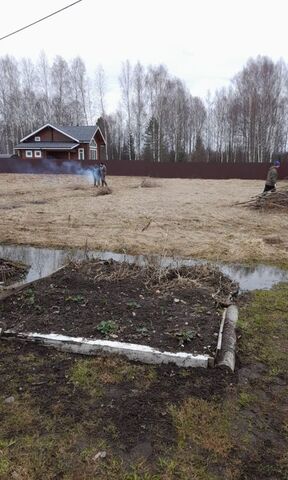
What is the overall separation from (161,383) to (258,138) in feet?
146

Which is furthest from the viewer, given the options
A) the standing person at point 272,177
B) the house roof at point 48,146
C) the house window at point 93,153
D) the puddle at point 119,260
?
the house window at point 93,153

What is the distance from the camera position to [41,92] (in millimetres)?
53000

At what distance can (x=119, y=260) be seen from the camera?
23.9ft

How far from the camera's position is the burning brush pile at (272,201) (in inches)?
509

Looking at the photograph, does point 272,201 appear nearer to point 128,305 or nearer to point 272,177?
point 272,177

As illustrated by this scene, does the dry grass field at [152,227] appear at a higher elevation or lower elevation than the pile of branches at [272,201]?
lower

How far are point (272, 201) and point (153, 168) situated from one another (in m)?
20.2

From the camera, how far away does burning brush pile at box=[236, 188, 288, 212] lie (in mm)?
12922

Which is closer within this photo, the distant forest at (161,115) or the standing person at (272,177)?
the standing person at (272,177)

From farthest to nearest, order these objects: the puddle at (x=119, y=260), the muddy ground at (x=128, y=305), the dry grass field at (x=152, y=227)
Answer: the dry grass field at (x=152, y=227), the puddle at (x=119, y=260), the muddy ground at (x=128, y=305)

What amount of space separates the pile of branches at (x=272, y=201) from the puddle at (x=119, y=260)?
658 cm

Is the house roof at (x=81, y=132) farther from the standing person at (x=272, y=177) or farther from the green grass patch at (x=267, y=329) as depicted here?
the green grass patch at (x=267, y=329)

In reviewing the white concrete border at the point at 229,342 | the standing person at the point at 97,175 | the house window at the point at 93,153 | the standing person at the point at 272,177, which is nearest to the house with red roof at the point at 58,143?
the house window at the point at 93,153

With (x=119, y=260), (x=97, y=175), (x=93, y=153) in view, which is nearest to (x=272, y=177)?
(x=119, y=260)
